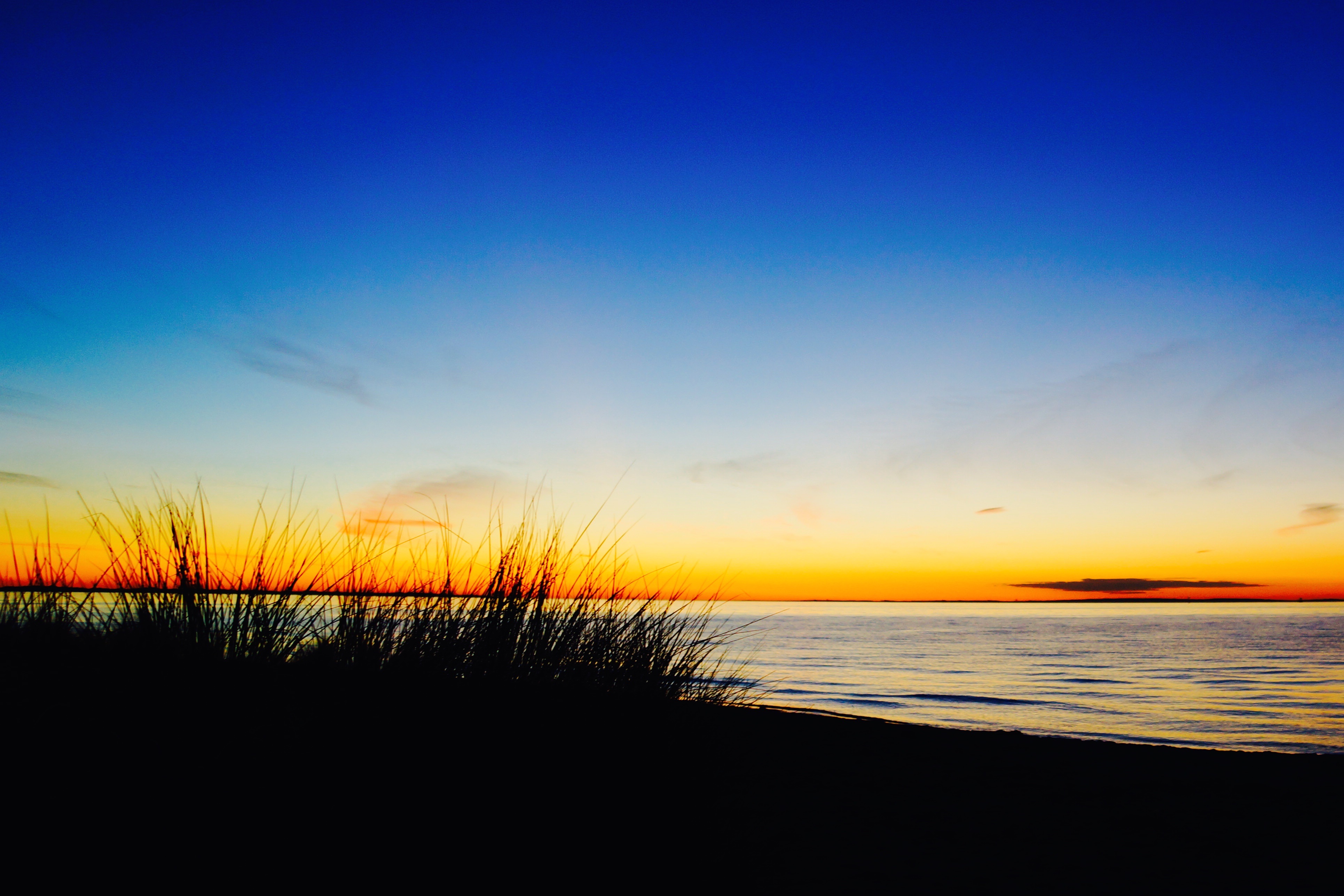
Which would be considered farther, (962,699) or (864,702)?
(962,699)

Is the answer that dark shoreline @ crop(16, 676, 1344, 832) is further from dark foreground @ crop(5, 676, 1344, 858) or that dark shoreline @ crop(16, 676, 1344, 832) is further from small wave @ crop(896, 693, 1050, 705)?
small wave @ crop(896, 693, 1050, 705)

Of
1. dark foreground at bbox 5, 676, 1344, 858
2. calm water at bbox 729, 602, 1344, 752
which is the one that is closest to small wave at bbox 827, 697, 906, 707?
calm water at bbox 729, 602, 1344, 752

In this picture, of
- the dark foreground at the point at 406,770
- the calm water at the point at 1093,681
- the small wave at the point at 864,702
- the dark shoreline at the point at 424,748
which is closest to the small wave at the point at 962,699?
the calm water at the point at 1093,681

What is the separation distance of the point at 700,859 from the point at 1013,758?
654 cm

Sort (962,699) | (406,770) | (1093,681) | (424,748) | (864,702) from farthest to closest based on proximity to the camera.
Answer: (1093,681) < (962,699) < (864,702) < (424,748) < (406,770)

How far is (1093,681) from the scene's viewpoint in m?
21.7

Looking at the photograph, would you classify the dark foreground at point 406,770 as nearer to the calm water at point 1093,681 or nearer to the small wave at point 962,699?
the calm water at point 1093,681

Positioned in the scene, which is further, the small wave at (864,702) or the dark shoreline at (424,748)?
the small wave at (864,702)

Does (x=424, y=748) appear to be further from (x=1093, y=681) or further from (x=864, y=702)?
(x=1093, y=681)

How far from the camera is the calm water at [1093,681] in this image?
46.2 ft

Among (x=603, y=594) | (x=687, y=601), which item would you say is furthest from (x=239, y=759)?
(x=687, y=601)

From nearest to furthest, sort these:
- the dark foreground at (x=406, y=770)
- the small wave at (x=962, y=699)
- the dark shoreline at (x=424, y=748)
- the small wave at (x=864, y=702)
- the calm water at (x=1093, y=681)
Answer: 1. the dark foreground at (x=406, y=770)
2. the dark shoreline at (x=424, y=748)
3. the calm water at (x=1093, y=681)
4. the small wave at (x=864, y=702)
5. the small wave at (x=962, y=699)

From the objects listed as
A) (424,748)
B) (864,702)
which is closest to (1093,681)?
(864,702)

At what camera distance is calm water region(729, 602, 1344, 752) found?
14094 millimetres
